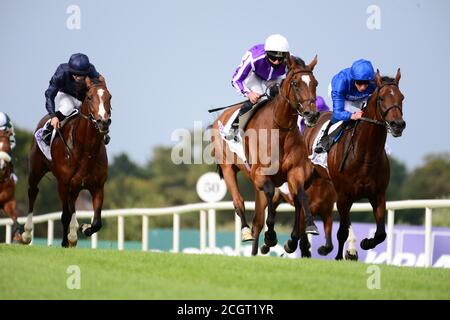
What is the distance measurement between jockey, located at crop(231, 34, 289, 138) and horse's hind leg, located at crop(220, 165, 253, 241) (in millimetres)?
659

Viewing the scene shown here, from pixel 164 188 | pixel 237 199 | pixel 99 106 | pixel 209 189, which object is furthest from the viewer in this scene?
pixel 164 188

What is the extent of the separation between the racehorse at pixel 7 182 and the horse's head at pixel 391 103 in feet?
26.4

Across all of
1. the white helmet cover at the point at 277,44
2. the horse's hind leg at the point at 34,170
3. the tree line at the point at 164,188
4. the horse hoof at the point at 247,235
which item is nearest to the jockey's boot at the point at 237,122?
the white helmet cover at the point at 277,44

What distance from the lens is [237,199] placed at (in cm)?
1320

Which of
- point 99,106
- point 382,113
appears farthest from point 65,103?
point 382,113

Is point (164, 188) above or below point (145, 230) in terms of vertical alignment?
below

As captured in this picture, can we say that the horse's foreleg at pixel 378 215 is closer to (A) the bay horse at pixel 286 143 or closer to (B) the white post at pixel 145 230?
(A) the bay horse at pixel 286 143

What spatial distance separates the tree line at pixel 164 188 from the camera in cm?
4775

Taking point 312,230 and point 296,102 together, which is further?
point 296,102

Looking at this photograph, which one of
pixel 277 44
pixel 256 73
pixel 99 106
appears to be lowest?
pixel 99 106

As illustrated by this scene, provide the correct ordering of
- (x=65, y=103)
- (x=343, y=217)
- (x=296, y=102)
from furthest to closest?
(x=65, y=103)
(x=343, y=217)
(x=296, y=102)

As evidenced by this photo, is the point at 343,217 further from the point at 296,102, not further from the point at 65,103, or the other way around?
the point at 65,103

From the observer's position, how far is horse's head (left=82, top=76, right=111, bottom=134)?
12.6 meters

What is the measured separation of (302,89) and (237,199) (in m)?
1.94
